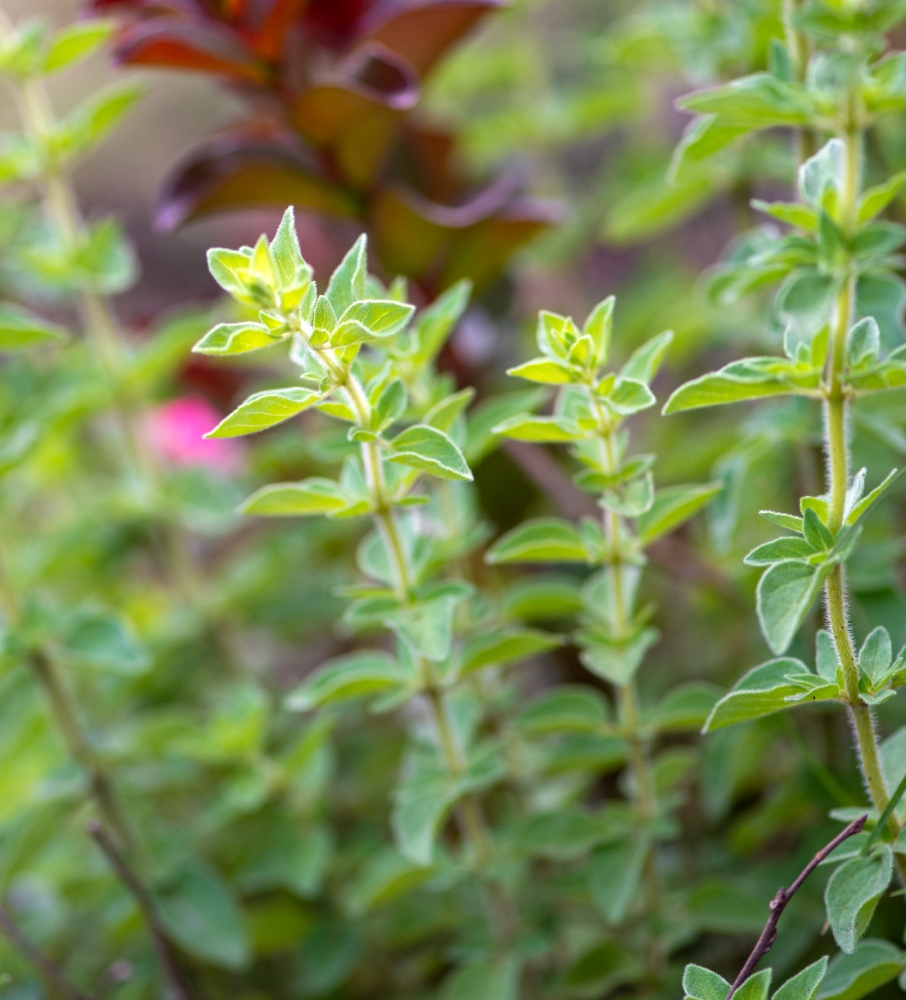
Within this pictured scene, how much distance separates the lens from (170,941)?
89cm

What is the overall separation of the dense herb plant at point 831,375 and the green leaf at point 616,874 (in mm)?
163

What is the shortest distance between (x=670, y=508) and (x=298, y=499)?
22cm

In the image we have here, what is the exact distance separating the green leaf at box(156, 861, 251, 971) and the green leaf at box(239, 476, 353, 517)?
1.44ft

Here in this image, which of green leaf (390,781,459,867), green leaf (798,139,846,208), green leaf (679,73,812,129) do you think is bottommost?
green leaf (390,781,459,867)

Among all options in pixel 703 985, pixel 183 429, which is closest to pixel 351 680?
pixel 703 985

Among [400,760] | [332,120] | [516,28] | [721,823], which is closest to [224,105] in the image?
[516,28]

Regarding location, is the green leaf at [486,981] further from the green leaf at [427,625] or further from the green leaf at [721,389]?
the green leaf at [721,389]

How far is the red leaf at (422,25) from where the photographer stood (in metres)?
0.93

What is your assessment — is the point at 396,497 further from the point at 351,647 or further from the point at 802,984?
the point at 351,647

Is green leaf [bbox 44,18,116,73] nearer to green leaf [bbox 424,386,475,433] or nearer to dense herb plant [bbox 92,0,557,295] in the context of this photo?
dense herb plant [bbox 92,0,557,295]

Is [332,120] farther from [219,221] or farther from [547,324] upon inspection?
[219,221]

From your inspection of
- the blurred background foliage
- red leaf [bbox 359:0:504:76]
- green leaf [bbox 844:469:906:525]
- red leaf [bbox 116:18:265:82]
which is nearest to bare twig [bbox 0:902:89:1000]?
the blurred background foliage

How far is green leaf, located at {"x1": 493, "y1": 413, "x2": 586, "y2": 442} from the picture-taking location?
1.81 ft

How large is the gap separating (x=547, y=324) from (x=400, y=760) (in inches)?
24.3
